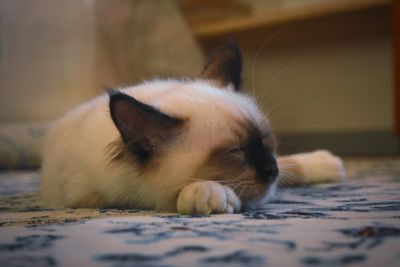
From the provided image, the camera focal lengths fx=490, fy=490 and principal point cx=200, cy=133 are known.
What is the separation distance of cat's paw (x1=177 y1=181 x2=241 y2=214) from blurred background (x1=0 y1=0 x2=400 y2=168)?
1488mm

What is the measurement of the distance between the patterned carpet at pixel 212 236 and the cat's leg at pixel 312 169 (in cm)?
33

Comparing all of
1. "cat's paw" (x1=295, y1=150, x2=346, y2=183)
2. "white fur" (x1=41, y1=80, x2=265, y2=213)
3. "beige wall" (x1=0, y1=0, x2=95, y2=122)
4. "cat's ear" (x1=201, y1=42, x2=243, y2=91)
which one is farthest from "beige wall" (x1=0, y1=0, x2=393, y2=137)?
"white fur" (x1=41, y1=80, x2=265, y2=213)

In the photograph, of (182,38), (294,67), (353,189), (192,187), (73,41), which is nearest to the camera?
(192,187)

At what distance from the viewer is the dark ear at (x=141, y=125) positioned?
0.89m

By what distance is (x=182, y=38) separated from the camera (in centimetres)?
285

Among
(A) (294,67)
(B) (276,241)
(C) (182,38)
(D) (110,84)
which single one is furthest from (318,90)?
(B) (276,241)

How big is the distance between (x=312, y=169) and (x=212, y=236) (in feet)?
2.72

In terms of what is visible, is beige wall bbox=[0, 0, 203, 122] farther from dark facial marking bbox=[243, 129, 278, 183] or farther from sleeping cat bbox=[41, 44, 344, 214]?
dark facial marking bbox=[243, 129, 278, 183]

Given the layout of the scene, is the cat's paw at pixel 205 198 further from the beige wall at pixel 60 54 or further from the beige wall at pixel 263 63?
the beige wall at pixel 60 54

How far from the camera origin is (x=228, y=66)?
1215mm

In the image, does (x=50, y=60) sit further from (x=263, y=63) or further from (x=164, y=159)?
(x=164, y=159)

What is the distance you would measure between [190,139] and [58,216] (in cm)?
29

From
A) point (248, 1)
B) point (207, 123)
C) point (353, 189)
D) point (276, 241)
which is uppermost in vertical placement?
point (248, 1)

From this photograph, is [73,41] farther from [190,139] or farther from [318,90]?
[190,139]
